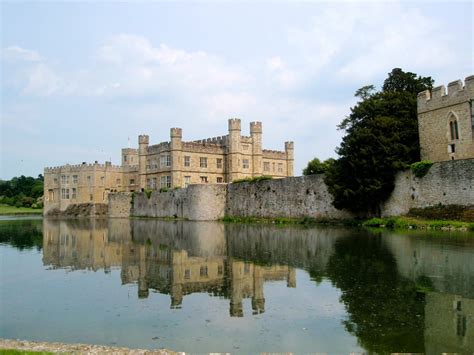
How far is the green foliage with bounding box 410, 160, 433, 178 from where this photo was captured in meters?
27.1

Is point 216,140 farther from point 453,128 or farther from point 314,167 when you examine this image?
point 453,128

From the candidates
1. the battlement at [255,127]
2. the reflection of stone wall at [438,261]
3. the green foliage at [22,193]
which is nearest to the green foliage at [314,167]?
the battlement at [255,127]

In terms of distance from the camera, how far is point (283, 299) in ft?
34.4

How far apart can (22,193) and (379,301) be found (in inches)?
4148

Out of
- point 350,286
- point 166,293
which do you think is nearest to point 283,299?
point 350,286

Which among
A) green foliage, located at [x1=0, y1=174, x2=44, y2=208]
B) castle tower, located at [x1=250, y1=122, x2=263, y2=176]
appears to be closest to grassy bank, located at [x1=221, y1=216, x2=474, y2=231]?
castle tower, located at [x1=250, y1=122, x2=263, y2=176]

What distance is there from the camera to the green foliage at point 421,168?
2709cm

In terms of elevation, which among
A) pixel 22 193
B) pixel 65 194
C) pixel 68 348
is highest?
pixel 22 193

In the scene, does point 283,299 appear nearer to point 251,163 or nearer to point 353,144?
point 353,144

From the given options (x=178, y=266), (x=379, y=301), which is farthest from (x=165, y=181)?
(x=379, y=301)

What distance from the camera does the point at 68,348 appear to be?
7.11 m

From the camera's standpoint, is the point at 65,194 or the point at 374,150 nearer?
the point at 374,150

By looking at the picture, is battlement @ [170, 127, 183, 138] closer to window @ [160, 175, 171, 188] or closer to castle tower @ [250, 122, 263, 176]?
window @ [160, 175, 171, 188]

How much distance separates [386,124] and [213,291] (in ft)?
69.5
